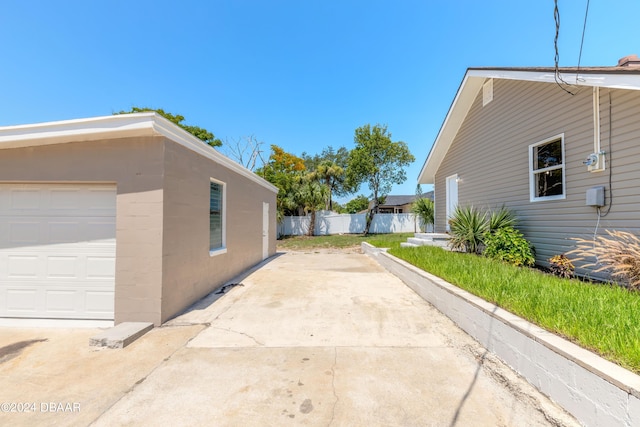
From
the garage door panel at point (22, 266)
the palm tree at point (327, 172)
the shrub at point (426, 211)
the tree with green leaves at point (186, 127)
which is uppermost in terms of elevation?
the tree with green leaves at point (186, 127)

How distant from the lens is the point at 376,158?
18234 millimetres

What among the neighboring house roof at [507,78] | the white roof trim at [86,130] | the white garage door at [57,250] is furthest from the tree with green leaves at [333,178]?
the white garage door at [57,250]

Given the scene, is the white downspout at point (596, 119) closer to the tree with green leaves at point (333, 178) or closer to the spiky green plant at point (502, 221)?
the spiky green plant at point (502, 221)

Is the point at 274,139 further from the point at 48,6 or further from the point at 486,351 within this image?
the point at 486,351

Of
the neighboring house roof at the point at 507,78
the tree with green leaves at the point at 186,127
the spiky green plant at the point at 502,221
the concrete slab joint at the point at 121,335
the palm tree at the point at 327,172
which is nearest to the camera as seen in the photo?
the concrete slab joint at the point at 121,335

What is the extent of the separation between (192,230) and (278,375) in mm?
2976

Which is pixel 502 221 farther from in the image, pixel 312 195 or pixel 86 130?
pixel 312 195

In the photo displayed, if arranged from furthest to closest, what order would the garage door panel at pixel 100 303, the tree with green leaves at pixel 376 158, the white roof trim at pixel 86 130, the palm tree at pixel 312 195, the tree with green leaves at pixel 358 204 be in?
the tree with green leaves at pixel 358 204
the palm tree at pixel 312 195
the tree with green leaves at pixel 376 158
the garage door panel at pixel 100 303
the white roof trim at pixel 86 130

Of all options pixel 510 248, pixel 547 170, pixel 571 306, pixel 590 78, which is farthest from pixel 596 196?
pixel 571 306

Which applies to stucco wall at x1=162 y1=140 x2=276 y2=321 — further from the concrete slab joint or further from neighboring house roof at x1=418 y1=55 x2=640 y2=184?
neighboring house roof at x1=418 y1=55 x2=640 y2=184

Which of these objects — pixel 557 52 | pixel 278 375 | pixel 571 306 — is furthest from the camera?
pixel 557 52

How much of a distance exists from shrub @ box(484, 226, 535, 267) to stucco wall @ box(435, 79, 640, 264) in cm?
41

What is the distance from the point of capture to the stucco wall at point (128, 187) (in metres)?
3.71

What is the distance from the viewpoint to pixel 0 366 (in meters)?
2.73
